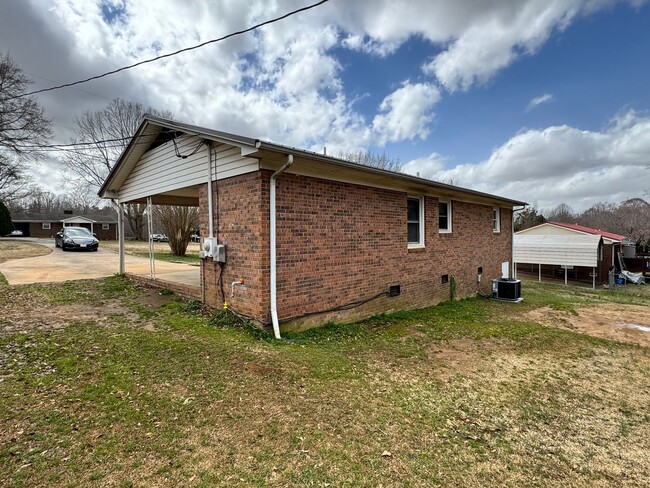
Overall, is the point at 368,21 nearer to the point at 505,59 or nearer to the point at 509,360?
the point at 509,360

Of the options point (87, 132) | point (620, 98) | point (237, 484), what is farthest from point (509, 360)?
point (87, 132)

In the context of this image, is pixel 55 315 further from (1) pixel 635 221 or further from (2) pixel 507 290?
(1) pixel 635 221

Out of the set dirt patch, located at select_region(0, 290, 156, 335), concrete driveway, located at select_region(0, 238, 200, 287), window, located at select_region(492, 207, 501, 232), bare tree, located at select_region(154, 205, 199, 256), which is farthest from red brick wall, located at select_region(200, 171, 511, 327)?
bare tree, located at select_region(154, 205, 199, 256)

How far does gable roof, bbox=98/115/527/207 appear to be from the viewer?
4.99 meters

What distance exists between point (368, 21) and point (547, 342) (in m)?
6.89

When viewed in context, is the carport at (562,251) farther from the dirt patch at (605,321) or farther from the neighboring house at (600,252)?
the dirt patch at (605,321)

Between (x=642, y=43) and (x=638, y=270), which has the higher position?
(x=642, y=43)

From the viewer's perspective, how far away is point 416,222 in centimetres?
882

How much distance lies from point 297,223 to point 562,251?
73.9 feet

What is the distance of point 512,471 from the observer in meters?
2.47

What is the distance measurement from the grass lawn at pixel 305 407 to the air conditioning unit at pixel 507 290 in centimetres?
517

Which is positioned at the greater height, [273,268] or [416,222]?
[416,222]

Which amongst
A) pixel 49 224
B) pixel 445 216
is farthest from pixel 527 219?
pixel 49 224

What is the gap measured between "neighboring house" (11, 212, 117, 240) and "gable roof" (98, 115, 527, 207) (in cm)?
4211
